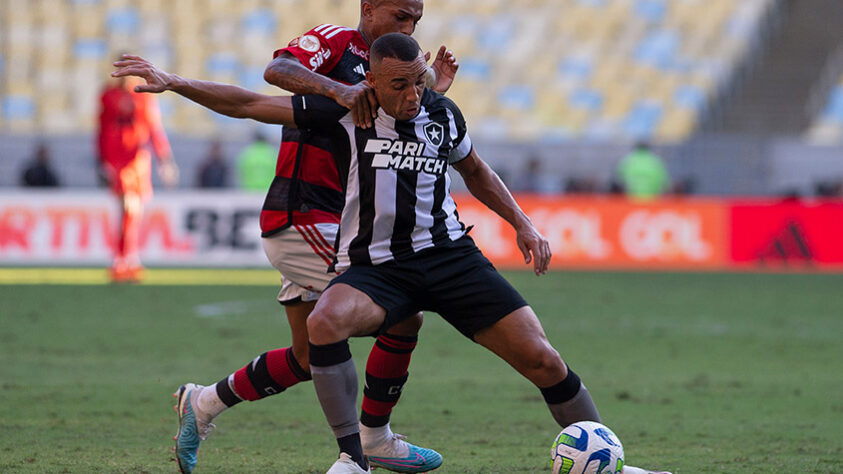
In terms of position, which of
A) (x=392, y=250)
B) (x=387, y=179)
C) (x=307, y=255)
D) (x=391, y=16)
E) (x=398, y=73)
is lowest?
(x=307, y=255)

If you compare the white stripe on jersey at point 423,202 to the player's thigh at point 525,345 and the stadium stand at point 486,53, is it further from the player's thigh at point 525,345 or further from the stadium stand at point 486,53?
the stadium stand at point 486,53

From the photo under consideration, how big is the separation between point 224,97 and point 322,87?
34 cm

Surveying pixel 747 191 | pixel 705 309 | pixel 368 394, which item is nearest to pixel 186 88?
pixel 368 394

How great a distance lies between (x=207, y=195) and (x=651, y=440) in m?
12.8

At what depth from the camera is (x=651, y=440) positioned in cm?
534

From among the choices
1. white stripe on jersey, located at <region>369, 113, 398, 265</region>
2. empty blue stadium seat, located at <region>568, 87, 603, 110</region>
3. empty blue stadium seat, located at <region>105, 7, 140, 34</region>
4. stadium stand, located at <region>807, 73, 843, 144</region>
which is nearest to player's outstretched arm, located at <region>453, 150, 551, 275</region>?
white stripe on jersey, located at <region>369, 113, 398, 265</region>

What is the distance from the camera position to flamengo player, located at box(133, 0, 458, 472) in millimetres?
4617

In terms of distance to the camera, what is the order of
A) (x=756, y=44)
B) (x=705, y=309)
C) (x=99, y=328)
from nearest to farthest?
(x=99, y=328)
(x=705, y=309)
(x=756, y=44)

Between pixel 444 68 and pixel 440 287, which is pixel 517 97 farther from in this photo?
pixel 440 287

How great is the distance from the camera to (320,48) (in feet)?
15.1

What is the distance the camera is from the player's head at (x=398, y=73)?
4.09 m

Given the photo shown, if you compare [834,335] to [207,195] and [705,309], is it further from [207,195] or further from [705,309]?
[207,195]

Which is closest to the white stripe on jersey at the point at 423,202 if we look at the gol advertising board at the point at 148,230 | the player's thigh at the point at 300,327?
the player's thigh at the point at 300,327


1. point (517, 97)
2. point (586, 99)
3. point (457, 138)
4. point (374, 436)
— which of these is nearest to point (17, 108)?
point (517, 97)
